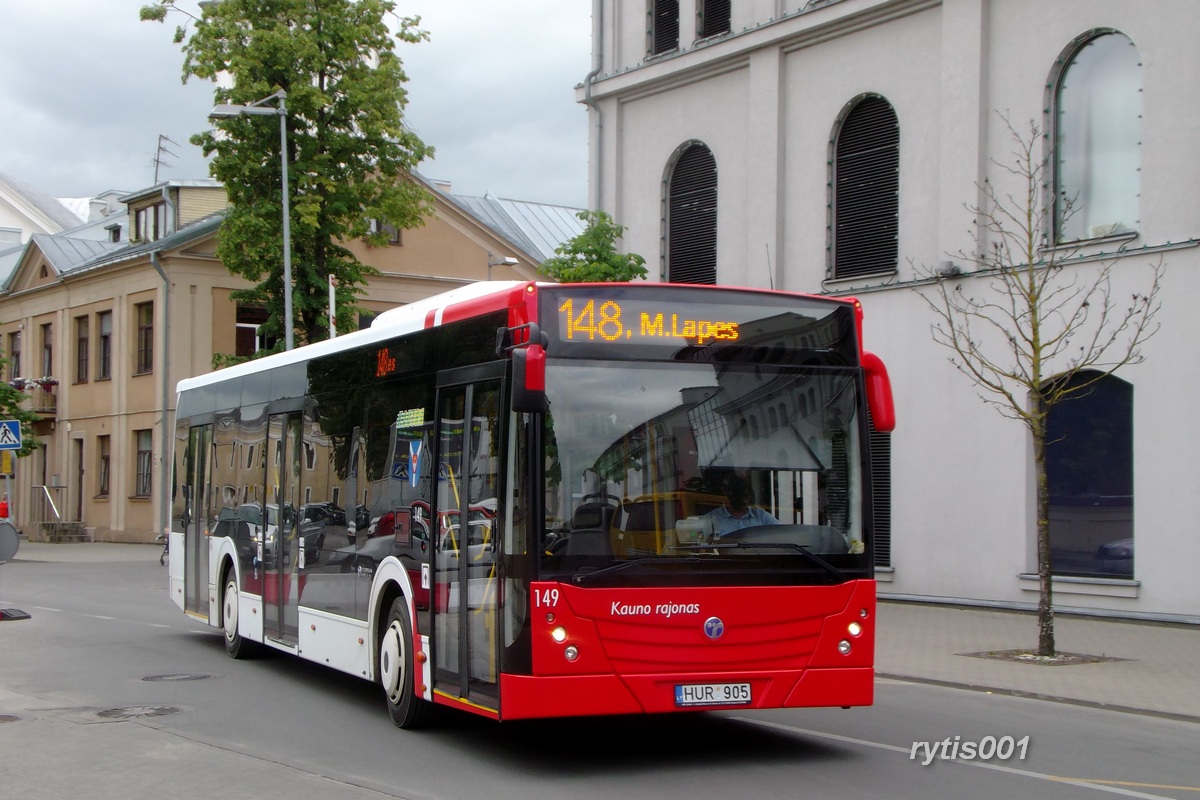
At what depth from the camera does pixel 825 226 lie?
22891 millimetres

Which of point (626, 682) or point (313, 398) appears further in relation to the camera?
point (313, 398)

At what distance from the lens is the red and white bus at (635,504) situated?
27.8ft

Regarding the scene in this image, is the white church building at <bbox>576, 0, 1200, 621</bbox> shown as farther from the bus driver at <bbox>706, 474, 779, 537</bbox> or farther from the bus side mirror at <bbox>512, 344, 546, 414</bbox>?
the bus side mirror at <bbox>512, 344, 546, 414</bbox>

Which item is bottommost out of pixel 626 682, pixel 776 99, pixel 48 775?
pixel 48 775

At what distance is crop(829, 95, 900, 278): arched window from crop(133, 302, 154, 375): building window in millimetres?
28383

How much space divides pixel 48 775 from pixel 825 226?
1648 centimetres

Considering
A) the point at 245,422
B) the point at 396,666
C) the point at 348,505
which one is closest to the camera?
the point at 396,666

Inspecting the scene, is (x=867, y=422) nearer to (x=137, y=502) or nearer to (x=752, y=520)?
(x=752, y=520)

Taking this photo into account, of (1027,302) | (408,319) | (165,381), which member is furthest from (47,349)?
(408,319)

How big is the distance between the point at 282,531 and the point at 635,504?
5932mm

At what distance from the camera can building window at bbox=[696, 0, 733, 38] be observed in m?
24.9

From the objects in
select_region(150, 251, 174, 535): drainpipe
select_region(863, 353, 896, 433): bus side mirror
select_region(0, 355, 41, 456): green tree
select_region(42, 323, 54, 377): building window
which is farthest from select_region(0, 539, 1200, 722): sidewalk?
select_region(42, 323, 54, 377): building window

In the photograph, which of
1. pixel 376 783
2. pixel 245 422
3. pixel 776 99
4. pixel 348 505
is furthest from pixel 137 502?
pixel 376 783

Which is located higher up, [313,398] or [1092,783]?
[313,398]
